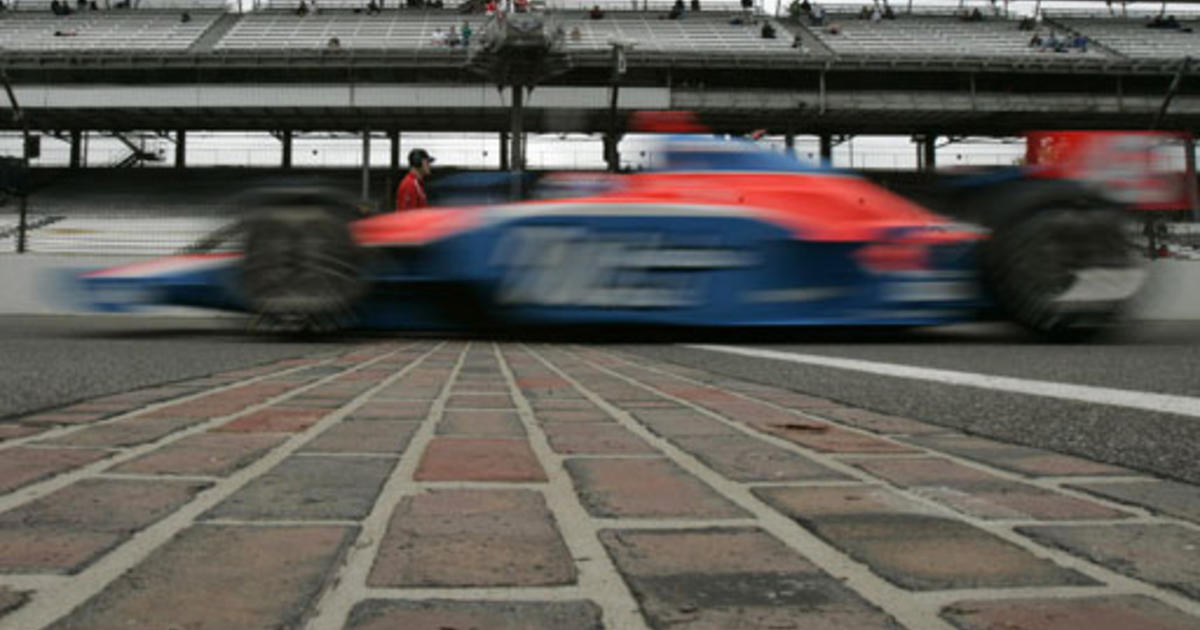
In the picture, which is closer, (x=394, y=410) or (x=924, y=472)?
(x=924, y=472)

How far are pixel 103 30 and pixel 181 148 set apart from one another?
17.9 feet

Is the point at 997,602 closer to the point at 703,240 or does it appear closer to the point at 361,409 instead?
the point at 361,409

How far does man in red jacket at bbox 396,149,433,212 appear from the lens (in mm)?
8078

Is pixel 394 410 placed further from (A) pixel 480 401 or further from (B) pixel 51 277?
(B) pixel 51 277

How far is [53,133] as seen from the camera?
3897 cm

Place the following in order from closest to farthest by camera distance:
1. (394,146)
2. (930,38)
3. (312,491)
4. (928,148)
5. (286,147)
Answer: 1. (312,491)
2. (930,38)
3. (394,146)
4. (286,147)
5. (928,148)

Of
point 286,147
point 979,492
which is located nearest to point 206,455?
point 979,492

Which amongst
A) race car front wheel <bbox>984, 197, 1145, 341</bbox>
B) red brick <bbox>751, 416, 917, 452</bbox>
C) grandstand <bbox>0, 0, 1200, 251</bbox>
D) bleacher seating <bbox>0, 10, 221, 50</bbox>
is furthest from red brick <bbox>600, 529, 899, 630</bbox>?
bleacher seating <bbox>0, 10, 221, 50</bbox>

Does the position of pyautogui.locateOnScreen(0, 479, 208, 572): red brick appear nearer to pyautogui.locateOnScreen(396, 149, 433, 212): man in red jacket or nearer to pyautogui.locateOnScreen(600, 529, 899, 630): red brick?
pyautogui.locateOnScreen(600, 529, 899, 630): red brick

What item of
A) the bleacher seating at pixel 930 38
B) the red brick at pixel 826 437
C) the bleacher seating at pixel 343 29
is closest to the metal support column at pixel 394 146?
the bleacher seating at pixel 343 29

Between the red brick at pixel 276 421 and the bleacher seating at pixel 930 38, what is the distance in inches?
1487

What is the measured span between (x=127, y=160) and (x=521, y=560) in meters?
45.1

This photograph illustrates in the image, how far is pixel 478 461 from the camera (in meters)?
1.82

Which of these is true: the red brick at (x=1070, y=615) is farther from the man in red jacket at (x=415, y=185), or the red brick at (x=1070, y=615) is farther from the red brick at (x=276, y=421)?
the man in red jacket at (x=415, y=185)
